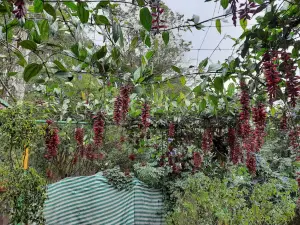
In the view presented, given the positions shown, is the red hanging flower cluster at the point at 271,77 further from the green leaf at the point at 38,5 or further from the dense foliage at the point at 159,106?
the green leaf at the point at 38,5

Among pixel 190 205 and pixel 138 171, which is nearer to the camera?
pixel 190 205

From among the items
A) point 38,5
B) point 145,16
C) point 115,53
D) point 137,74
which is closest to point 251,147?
point 137,74

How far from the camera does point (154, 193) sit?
12.9ft

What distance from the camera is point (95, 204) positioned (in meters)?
3.65

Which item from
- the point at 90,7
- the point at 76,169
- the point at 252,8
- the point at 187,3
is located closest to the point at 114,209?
the point at 76,169

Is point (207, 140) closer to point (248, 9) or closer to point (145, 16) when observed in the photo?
point (248, 9)

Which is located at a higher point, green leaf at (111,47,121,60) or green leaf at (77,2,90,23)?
green leaf at (77,2,90,23)

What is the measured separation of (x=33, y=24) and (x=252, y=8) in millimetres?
825

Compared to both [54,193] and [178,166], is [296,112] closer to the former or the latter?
[178,166]

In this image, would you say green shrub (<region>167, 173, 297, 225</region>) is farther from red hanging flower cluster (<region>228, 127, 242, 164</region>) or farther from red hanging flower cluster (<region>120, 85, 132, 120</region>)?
red hanging flower cluster (<region>120, 85, 132, 120</region>)

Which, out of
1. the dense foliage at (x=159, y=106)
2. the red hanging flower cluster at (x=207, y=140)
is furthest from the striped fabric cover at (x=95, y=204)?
the red hanging flower cluster at (x=207, y=140)

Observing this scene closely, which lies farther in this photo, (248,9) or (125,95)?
(125,95)

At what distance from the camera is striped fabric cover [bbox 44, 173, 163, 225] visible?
11.7ft

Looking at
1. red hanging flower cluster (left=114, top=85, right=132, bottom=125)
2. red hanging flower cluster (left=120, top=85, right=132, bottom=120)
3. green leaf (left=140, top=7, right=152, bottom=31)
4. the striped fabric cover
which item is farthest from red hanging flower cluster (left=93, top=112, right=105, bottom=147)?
the striped fabric cover
